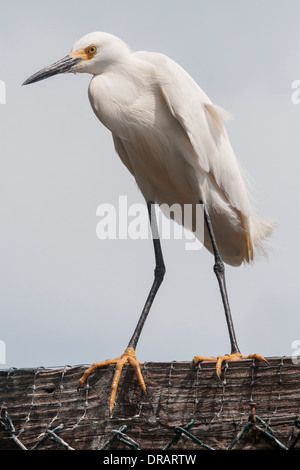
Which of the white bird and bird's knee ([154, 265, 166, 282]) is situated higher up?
the white bird

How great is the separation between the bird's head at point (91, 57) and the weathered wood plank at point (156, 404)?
6.42 feet

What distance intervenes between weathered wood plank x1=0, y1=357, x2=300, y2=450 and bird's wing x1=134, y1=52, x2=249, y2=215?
63.8 inches

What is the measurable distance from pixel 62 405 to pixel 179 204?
1.90m

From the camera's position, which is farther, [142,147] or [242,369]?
[142,147]

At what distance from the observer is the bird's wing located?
3.91m

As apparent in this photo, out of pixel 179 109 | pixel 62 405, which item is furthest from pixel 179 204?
pixel 62 405

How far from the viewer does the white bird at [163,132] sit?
12.9 ft

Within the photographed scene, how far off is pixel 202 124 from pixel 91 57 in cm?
72

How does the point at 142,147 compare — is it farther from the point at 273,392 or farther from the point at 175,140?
the point at 273,392

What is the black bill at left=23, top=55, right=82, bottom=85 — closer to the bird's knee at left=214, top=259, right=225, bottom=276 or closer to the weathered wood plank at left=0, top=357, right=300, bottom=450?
the bird's knee at left=214, top=259, right=225, bottom=276

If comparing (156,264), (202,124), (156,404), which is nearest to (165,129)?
(202,124)

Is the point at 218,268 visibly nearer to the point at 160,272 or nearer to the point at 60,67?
the point at 160,272

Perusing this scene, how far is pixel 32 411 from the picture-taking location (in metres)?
2.61

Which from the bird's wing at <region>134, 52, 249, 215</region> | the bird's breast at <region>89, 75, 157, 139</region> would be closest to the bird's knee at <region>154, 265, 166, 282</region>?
the bird's wing at <region>134, 52, 249, 215</region>
